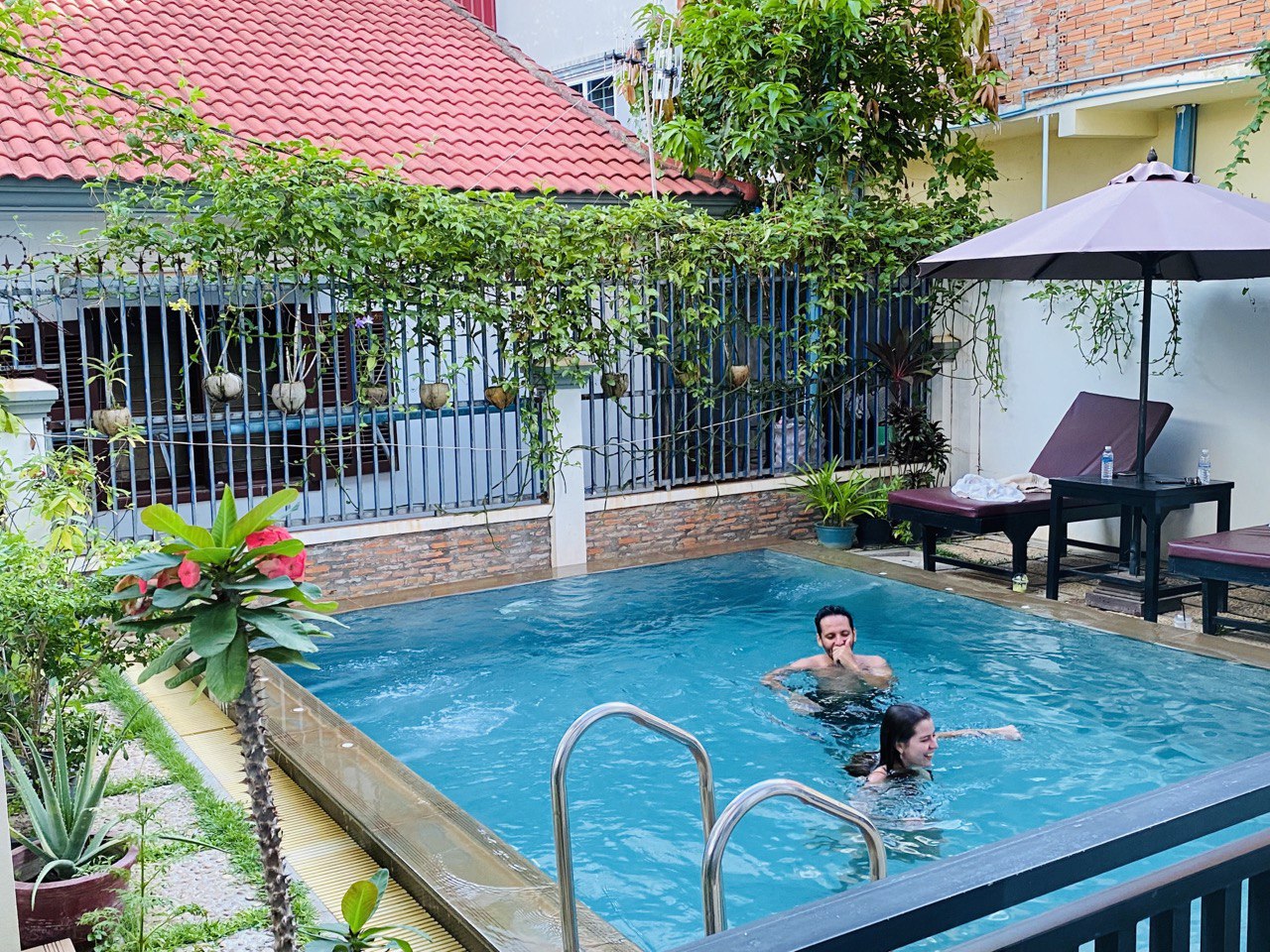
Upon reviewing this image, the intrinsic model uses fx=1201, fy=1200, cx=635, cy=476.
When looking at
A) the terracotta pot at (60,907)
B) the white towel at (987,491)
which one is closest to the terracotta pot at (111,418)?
the terracotta pot at (60,907)

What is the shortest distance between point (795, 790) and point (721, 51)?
34.2 ft

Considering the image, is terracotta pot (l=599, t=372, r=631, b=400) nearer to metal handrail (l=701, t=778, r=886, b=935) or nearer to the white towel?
the white towel

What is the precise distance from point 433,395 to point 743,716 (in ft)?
13.4

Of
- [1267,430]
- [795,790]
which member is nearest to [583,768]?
[795,790]

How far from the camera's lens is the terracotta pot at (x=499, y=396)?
10.1 m

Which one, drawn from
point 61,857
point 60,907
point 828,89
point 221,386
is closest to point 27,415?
point 221,386

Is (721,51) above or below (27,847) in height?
above

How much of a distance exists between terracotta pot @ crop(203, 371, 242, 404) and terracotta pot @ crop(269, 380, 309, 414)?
0.33 meters

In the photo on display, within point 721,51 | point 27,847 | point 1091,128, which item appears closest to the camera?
point 27,847

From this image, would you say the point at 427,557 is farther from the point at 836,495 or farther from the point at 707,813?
the point at 707,813

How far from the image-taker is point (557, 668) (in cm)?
812

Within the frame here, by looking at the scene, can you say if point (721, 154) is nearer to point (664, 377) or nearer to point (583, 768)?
point (664, 377)

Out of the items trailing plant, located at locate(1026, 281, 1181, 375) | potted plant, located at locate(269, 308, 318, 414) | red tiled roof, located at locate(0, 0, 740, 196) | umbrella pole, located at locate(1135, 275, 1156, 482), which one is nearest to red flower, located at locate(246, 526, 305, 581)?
potted plant, located at locate(269, 308, 318, 414)

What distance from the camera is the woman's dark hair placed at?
5625 mm
